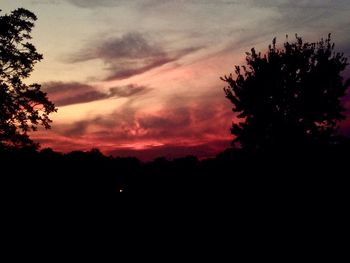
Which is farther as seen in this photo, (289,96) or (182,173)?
(289,96)

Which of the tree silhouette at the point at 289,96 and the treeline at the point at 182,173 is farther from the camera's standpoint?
the tree silhouette at the point at 289,96

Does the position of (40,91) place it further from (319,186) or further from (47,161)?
(319,186)

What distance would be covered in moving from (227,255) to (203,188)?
5.43 meters

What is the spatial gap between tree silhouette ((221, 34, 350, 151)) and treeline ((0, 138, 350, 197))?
500 inches

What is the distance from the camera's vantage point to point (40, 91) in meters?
26.9

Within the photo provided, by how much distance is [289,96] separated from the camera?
32.0 metres

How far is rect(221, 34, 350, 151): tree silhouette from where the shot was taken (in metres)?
31.1

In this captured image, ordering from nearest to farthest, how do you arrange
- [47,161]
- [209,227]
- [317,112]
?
[209,227], [47,161], [317,112]

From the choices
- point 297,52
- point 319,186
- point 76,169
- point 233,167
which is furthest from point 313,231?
point 297,52

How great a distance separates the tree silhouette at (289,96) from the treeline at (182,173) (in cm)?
1270

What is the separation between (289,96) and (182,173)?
53.8ft

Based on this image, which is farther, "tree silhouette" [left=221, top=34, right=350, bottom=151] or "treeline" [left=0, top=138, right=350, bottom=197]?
"tree silhouette" [left=221, top=34, right=350, bottom=151]

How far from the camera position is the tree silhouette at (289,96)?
102ft

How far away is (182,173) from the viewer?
18.9m
